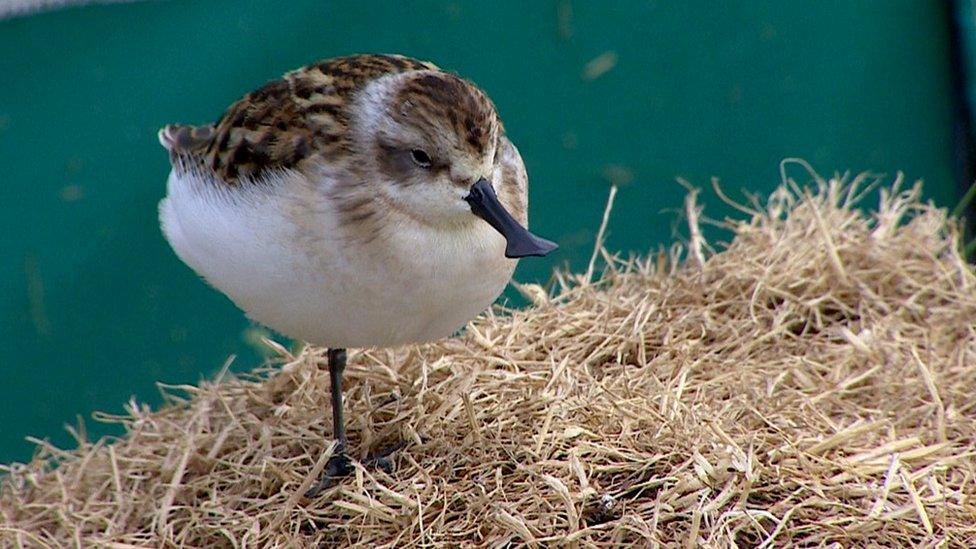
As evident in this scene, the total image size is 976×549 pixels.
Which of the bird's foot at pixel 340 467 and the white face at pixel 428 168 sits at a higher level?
the white face at pixel 428 168

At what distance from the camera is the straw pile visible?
232 centimetres

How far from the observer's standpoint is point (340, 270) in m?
2.35

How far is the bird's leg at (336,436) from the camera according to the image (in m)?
2.61

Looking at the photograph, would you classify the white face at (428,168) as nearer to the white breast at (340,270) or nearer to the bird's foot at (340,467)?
the white breast at (340,270)

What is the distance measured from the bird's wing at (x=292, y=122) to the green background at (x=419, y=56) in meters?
1.09

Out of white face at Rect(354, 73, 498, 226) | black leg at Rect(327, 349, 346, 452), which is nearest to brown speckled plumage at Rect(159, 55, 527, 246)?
white face at Rect(354, 73, 498, 226)

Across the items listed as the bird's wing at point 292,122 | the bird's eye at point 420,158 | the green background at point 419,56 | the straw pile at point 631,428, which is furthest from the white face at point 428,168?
the green background at point 419,56

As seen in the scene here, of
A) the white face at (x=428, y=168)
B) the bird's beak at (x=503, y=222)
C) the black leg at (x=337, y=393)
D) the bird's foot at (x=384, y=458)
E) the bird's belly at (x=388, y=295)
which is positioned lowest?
the bird's foot at (x=384, y=458)

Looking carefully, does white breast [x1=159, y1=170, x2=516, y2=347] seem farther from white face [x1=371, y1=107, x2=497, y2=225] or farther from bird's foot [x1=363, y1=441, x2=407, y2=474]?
bird's foot [x1=363, y1=441, x2=407, y2=474]

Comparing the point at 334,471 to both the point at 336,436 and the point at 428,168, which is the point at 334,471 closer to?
the point at 336,436

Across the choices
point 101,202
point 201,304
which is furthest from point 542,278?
point 101,202

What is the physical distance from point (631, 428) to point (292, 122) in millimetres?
913

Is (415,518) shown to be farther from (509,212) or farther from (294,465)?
(509,212)

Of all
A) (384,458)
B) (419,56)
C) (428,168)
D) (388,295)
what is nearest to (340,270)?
(388,295)
